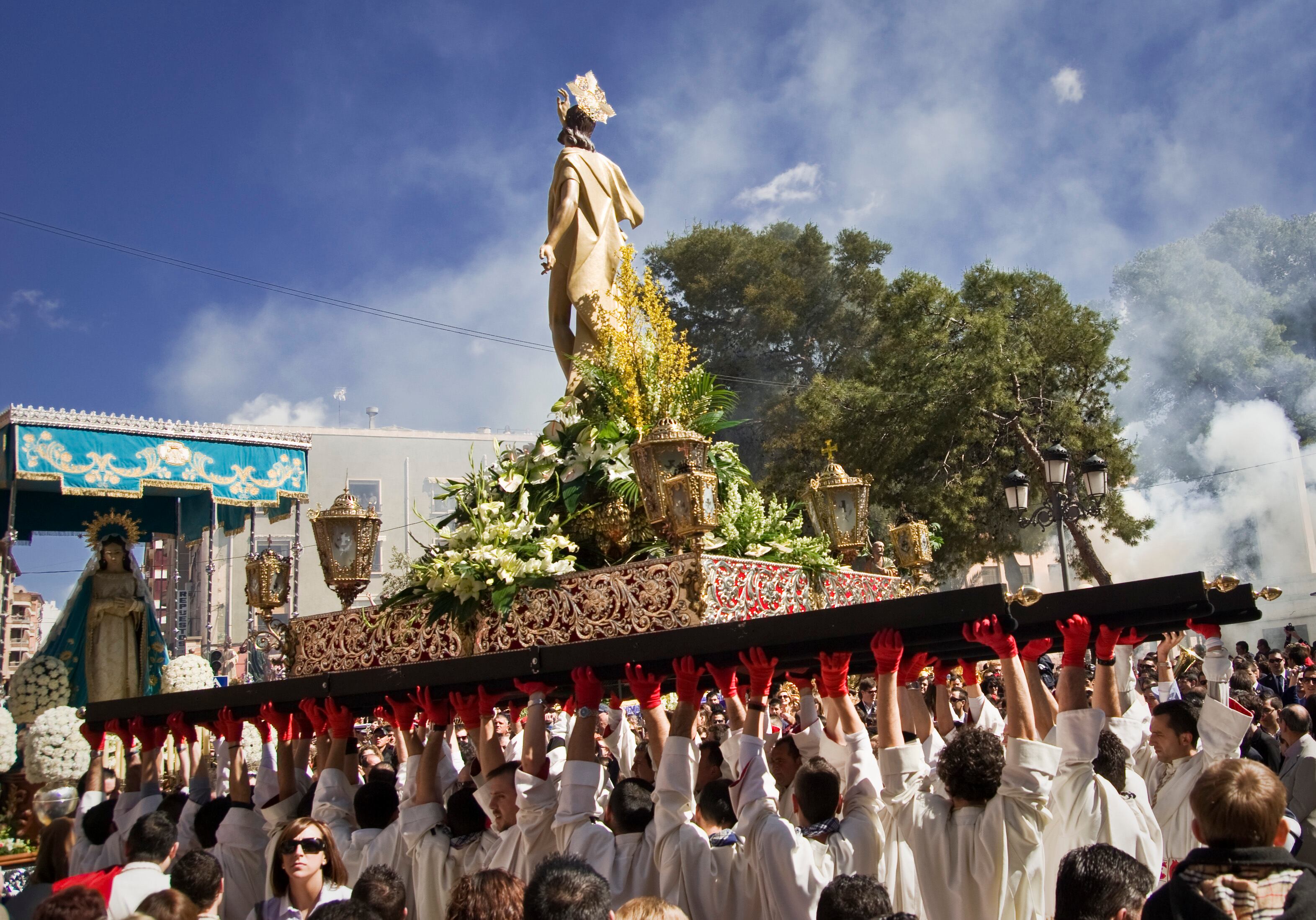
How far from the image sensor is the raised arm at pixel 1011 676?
3.97m

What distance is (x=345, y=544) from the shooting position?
7.91 meters

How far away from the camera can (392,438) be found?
125 ft

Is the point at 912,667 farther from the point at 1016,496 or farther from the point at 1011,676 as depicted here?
the point at 1016,496

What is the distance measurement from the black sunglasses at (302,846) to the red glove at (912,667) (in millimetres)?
2381

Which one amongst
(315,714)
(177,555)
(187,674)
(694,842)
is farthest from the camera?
(177,555)

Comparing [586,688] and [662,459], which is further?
[662,459]

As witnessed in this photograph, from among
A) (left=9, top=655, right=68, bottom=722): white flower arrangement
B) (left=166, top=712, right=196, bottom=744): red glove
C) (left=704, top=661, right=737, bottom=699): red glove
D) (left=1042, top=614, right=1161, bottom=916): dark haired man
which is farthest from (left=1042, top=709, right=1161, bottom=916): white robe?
(left=9, top=655, right=68, bottom=722): white flower arrangement

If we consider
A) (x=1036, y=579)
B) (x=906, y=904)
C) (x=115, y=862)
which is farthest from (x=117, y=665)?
(x=1036, y=579)

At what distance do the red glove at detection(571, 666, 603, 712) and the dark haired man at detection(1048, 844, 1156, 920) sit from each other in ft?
8.05

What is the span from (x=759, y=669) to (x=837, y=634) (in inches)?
20.8

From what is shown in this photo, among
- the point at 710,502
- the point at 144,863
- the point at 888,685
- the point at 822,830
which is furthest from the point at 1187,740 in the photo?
the point at 144,863

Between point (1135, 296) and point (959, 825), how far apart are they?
43754mm

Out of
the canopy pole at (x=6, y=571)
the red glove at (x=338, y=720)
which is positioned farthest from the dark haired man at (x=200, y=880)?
the canopy pole at (x=6, y=571)

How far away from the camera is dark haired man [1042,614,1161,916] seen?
4164mm
